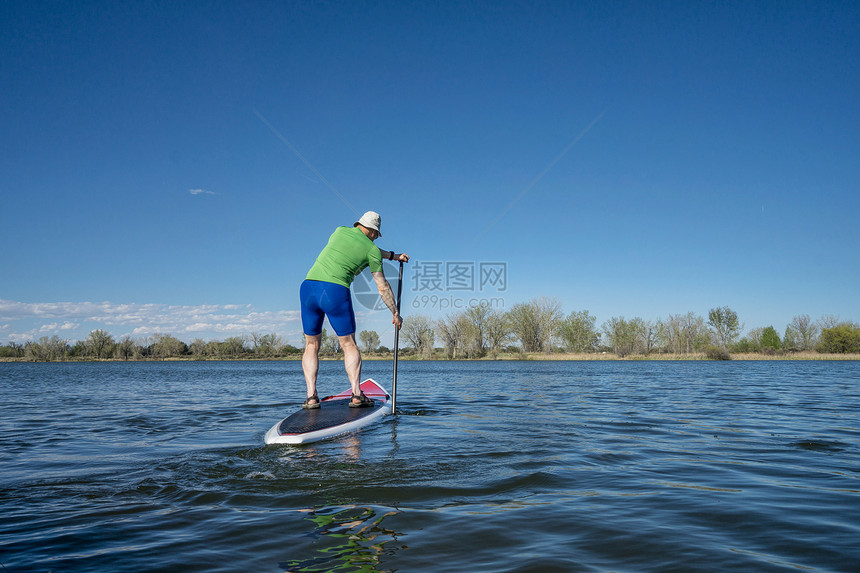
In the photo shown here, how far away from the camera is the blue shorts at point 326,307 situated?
21.8 ft

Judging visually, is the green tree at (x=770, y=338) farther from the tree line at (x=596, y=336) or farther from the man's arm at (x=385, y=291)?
the man's arm at (x=385, y=291)

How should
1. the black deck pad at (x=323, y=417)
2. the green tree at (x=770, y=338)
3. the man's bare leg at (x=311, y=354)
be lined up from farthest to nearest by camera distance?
the green tree at (x=770, y=338), the man's bare leg at (x=311, y=354), the black deck pad at (x=323, y=417)

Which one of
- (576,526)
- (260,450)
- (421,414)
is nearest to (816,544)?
(576,526)

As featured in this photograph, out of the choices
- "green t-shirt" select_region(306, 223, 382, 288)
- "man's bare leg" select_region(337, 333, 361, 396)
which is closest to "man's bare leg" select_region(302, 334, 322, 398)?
"man's bare leg" select_region(337, 333, 361, 396)

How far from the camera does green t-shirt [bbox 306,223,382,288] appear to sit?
6688 mm

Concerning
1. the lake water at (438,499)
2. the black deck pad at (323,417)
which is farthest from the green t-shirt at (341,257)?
the lake water at (438,499)

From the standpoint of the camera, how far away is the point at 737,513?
3166 millimetres

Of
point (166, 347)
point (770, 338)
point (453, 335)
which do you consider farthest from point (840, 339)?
point (166, 347)

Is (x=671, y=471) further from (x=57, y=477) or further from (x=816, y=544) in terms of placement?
(x=57, y=477)

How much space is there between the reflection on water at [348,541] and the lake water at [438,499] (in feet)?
0.04

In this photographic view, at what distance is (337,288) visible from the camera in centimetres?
665

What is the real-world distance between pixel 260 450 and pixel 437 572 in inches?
134

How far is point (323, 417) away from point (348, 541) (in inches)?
154

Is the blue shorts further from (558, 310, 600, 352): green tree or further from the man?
(558, 310, 600, 352): green tree
